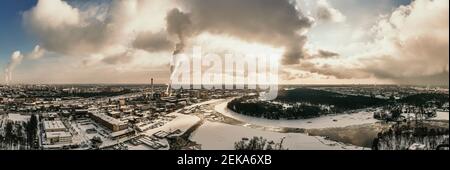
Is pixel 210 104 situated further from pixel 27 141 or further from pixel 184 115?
pixel 27 141

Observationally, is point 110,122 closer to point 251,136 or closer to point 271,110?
point 251,136

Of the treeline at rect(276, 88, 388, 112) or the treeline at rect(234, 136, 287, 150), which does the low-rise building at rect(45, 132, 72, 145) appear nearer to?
the treeline at rect(234, 136, 287, 150)

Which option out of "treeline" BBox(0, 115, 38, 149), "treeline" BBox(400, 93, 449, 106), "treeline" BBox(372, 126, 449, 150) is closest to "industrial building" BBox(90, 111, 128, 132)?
"treeline" BBox(0, 115, 38, 149)

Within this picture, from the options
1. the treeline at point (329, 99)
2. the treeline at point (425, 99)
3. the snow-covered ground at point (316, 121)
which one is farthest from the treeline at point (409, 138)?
the treeline at point (329, 99)

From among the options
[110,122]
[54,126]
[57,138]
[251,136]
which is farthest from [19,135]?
[251,136]

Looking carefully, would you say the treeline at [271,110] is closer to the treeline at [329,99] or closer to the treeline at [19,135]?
the treeline at [329,99]

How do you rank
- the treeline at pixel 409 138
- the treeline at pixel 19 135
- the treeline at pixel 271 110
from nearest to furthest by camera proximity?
1. the treeline at pixel 409 138
2. the treeline at pixel 19 135
3. the treeline at pixel 271 110
